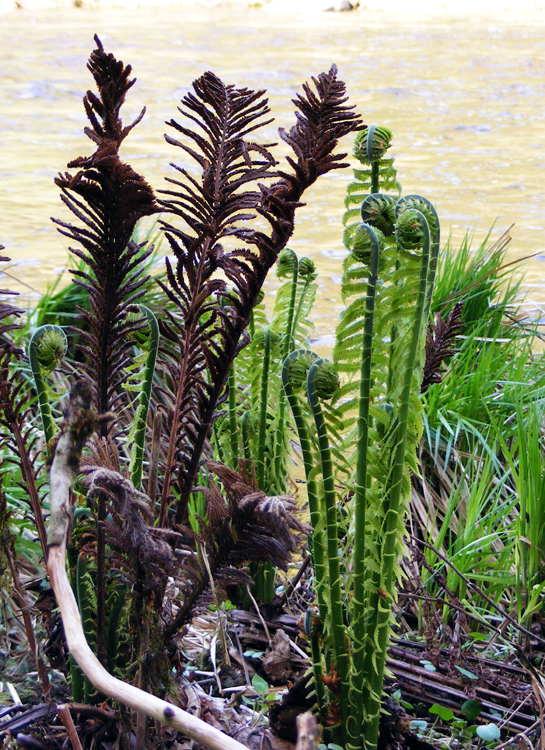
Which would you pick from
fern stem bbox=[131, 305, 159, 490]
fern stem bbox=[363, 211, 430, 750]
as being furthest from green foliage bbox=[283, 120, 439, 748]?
fern stem bbox=[131, 305, 159, 490]

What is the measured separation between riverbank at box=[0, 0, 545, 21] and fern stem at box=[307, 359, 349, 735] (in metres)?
22.8

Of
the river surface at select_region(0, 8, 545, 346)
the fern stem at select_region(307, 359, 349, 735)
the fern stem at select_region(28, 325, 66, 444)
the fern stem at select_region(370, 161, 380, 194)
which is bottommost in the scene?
the fern stem at select_region(307, 359, 349, 735)

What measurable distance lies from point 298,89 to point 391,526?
10.6 metres

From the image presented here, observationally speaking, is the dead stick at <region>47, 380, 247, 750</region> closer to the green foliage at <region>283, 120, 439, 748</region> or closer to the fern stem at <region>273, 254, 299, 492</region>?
the green foliage at <region>283, 120, 439, 748</region>

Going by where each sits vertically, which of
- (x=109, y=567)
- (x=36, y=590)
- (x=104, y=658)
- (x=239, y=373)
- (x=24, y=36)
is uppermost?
(x=24, y=36)

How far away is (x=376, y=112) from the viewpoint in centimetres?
988

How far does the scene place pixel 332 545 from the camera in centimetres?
112

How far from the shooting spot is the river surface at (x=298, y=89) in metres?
5.39

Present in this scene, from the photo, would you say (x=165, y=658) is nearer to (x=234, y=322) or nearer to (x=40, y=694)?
(x=40, y=694)

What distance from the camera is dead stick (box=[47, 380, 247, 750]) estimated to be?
601 mm

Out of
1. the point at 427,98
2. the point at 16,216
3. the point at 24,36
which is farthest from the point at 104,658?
the point at 24,36

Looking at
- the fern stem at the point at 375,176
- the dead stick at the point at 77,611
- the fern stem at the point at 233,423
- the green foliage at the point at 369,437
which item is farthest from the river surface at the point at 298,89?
the dead stick at the point at 77,611

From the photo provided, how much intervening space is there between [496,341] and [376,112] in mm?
7827

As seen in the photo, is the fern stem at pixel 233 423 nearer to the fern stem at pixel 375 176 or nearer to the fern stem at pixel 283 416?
the fern stem at pixel 283 416
